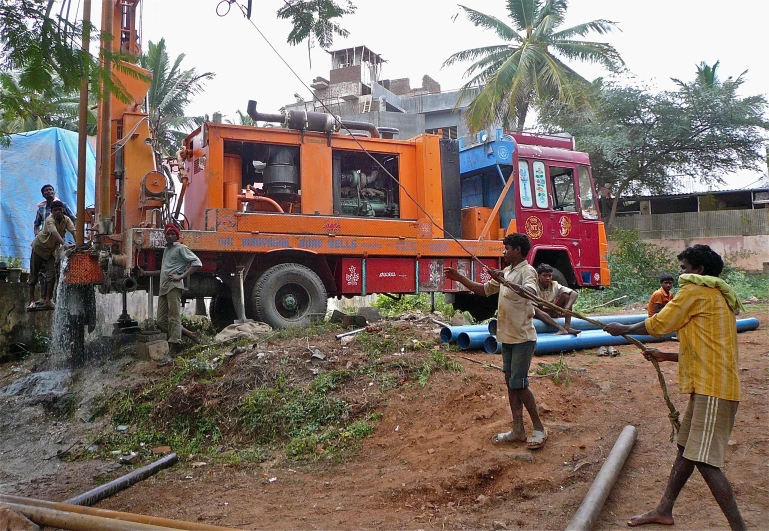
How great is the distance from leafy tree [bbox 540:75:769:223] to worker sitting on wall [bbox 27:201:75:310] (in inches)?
609

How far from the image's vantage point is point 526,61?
1880cm

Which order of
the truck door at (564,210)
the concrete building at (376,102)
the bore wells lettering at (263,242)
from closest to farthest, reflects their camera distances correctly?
the bore wells lettering at (263,242) < the truck door at (564,210) < the concrete building at (376,102)

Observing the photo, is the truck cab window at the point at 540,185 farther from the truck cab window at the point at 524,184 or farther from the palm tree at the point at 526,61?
the palm tree at the point at 526,61

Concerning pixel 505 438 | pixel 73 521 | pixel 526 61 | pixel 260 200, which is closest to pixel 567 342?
pixel 505 438

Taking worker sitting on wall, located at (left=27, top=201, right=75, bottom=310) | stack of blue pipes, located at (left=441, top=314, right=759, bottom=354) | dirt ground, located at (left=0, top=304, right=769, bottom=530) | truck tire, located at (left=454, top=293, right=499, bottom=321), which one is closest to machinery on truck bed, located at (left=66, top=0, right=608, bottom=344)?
truck tire, located at (left=454, top=293, right=499, bottom=321)

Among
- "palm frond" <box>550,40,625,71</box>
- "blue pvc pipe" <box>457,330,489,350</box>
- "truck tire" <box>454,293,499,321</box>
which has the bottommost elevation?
"blue pvc pipe" <box>457,330,489,350</box>

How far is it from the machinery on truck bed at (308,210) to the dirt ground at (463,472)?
2.67 meters

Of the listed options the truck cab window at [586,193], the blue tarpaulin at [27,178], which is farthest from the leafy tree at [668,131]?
the blue tarpaulin at [27,178]

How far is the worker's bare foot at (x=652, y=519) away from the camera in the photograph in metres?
3.47

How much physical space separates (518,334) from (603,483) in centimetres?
118

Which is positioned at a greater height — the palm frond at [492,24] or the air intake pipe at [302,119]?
the palm frond at [492,24]

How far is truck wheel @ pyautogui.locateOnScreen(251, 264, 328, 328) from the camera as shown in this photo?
26.3ft

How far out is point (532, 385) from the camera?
5.75m

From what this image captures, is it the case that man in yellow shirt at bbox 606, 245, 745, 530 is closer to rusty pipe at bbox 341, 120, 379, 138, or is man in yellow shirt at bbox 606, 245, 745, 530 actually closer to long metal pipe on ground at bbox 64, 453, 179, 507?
long metal pipe on ground at bbox 64, 453, 179, 507
